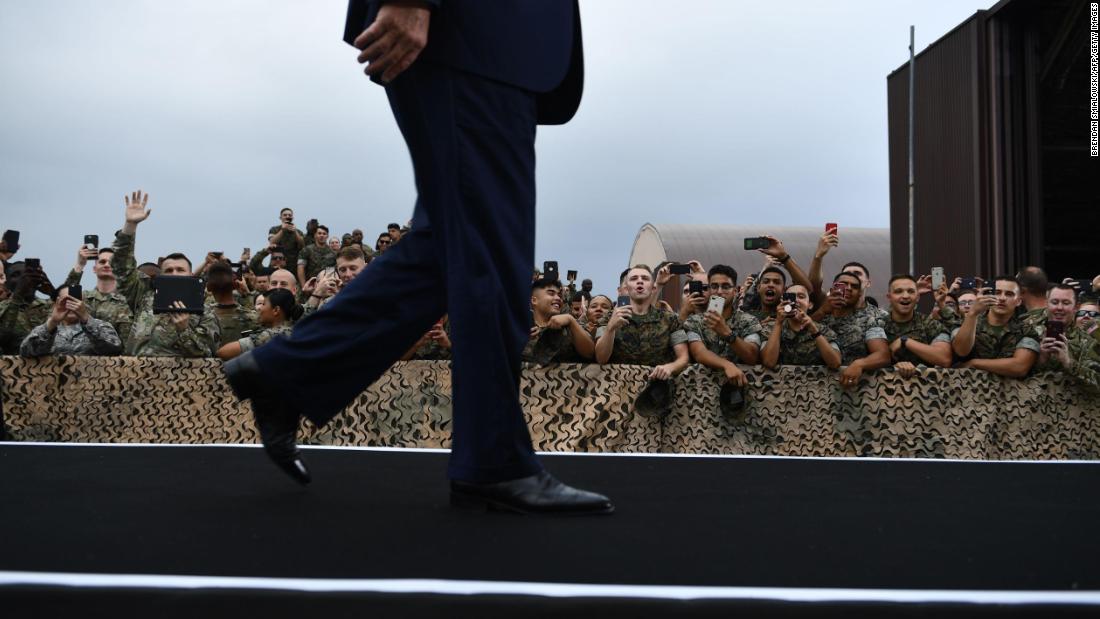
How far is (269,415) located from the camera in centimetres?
147

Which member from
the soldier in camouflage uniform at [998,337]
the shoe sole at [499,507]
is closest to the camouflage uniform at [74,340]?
the shoe sole at [499,507]

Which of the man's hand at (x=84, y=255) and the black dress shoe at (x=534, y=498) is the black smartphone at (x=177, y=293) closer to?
the man's hand at (x=84, y=255)

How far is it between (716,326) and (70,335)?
2723 millimetres

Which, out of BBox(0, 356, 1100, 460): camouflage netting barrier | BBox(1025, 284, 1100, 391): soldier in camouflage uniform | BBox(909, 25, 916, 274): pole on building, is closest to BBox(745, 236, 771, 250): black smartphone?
BBox(0, 356, 1100, 460): camouflage netting barrier

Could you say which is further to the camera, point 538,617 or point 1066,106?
point 1066,106

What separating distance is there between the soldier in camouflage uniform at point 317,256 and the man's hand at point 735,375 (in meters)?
4.23

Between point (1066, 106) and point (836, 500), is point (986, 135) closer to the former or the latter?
point (1066, 106)

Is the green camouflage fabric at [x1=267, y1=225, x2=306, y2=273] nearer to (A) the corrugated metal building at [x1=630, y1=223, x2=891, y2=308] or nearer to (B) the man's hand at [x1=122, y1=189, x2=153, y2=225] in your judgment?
(B) the man's hand at [x1=122, y1=189, x2=153, y2=225]

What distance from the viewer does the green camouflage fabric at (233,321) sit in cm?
430

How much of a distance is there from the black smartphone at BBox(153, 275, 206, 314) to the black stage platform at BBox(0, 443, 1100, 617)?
2.02 meters

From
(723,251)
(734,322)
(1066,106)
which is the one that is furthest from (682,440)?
(723,251)

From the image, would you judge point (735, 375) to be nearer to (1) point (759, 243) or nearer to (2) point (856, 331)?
(2) point (856, 331)

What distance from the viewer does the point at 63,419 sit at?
3887 mm

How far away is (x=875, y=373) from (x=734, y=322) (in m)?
0.62
